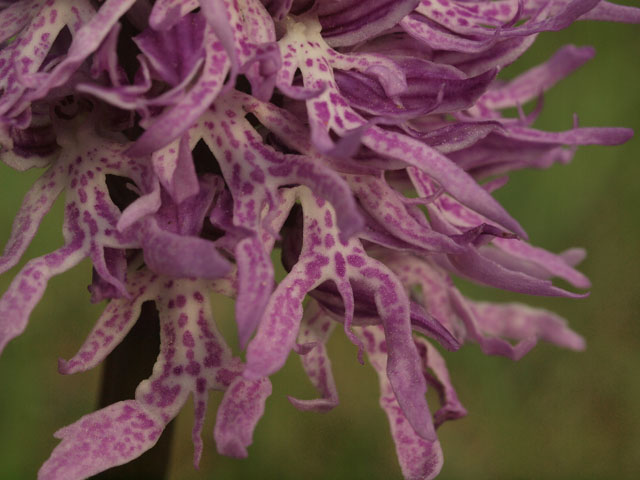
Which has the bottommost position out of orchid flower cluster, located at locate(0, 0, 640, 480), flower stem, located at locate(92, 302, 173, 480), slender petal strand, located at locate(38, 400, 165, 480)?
flower stem, located at locate(92, 302, 173, 480)

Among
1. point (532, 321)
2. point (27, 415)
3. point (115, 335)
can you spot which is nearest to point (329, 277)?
point (115, 335)

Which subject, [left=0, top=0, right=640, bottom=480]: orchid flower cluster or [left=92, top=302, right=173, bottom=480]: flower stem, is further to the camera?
[left=92, top=302, right=173, bottom=480]: flower stem

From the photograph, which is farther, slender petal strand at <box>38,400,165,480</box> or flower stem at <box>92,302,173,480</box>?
flower stem at <box>92,302,173,480</box>

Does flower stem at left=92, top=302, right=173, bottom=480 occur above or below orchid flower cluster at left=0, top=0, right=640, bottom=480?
below

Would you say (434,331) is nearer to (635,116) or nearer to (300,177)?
(300,177)

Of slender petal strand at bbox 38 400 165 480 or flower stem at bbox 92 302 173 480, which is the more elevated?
slender petal strand at bbox 38 400 165 480
